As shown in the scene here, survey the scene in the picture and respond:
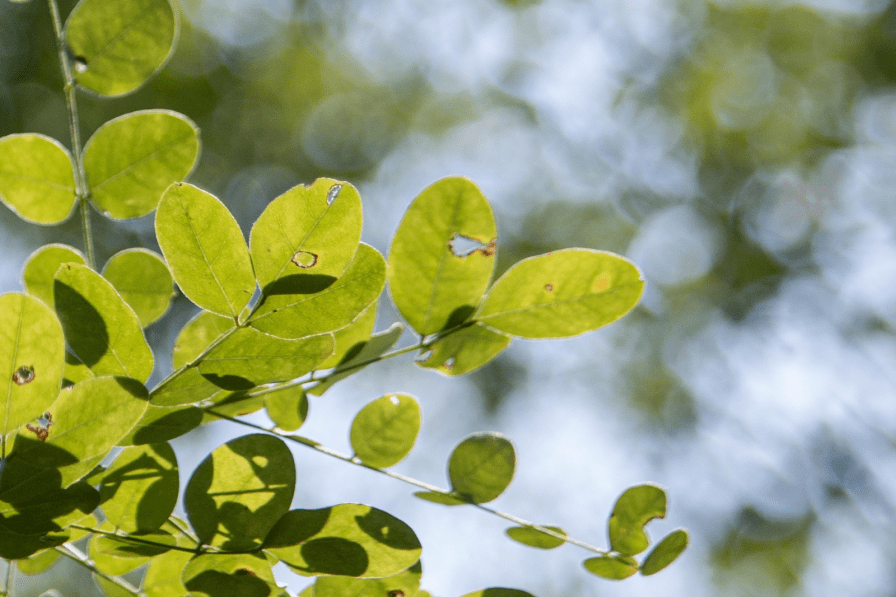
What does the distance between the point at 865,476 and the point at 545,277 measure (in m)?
6.07

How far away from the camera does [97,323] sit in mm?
387

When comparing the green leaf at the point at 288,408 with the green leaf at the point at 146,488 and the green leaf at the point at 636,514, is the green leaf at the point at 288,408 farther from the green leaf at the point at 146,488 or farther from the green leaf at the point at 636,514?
the green leaf at the point at 636,514

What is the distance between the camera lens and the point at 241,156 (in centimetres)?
557

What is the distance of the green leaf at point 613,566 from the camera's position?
1.77 ft

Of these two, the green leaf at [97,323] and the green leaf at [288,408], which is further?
the green leaf at [288,408]

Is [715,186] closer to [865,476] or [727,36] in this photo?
[727,36]

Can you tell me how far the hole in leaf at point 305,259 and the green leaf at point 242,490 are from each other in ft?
0.40

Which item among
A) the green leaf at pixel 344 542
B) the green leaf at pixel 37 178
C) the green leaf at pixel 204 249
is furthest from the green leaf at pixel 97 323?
the green leaf at pixel 37 178

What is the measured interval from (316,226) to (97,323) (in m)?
0.16

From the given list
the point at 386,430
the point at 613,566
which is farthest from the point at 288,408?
the point at 613,566

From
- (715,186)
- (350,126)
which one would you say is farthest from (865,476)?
(350,126)

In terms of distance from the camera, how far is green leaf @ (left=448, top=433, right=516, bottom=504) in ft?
A: 1.82

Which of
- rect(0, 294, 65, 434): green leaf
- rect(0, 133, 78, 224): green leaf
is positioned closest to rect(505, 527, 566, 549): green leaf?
rect(0, 294, 65, 434): green leaf

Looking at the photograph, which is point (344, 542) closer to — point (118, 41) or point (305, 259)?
point (305, 259)
